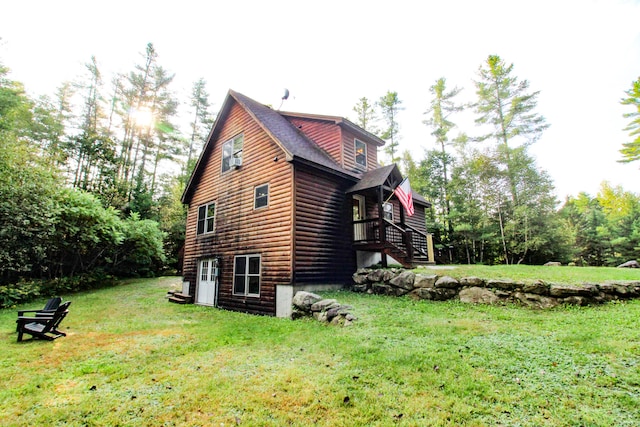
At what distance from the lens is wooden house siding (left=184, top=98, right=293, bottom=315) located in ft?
30.1

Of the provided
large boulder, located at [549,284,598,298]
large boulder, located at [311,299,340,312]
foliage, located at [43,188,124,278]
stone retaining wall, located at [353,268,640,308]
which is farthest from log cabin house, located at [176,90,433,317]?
foliage, located at [43,188,124,278]

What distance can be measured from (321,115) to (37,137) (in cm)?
2407

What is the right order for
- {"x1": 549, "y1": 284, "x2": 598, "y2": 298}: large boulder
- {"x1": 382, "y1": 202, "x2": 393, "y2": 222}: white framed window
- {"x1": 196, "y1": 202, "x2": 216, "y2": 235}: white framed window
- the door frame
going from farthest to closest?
1. {"x1": 382, "y1": 202, "x2": 393, "y2": 222}: white framed window
2. {"x1": 196, "y1": 202, "x2": 216, "y2": 235}: white framed window
3. the door frame
4. {"x1": 549, "y1": 284, "x2": 598, "y2": 298}: large boulder

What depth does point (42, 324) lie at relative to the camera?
6621 millimetres

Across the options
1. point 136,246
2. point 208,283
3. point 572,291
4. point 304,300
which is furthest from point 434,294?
point 136,246

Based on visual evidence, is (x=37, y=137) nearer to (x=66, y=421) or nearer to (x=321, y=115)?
(x=321, y=115)

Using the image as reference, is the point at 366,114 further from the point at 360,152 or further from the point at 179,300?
the point at 179,300

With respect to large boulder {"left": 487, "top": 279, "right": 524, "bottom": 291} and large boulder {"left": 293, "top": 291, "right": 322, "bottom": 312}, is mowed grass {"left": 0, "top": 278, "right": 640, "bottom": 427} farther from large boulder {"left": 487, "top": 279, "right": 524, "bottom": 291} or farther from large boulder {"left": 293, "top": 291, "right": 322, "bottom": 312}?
large boulder {"left": 293, "top": 291, "right": 322, "bottom": 312}

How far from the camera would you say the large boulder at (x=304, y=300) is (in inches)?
305

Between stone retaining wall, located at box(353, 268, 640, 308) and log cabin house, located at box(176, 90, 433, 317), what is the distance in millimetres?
1005

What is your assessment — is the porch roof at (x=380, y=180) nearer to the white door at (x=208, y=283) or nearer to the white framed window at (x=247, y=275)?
the white framed window at (x=247, y=275)

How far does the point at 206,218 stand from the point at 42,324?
693 centimetres

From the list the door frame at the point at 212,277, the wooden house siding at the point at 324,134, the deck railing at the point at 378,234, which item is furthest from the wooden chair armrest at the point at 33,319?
the wooden house siding at the point at 324,134

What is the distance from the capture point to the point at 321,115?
12.5 meters
